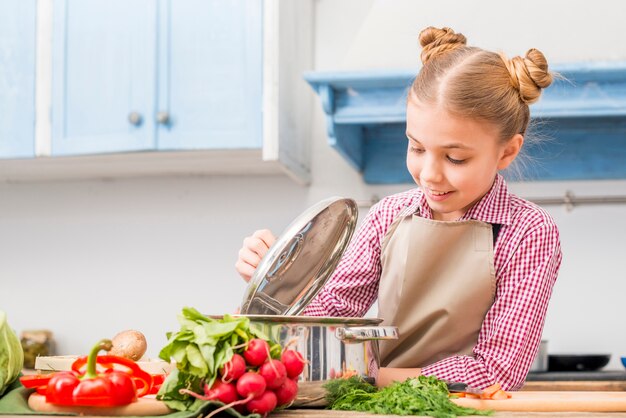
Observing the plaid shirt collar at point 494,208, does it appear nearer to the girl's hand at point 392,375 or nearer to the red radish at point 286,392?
the girl's hand at point 392,375

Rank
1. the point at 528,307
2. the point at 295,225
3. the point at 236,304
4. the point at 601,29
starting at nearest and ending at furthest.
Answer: the point at 295,225, the point at 528,307, the point at 601,29, the point at 236,304

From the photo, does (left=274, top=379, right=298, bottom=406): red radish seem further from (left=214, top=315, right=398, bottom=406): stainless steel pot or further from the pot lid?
the pot lid

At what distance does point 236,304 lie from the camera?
2.97 meters

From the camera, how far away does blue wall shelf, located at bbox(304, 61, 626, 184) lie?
232cm

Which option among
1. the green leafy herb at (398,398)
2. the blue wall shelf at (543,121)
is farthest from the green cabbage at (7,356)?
the blue wall shelf at (543,121)

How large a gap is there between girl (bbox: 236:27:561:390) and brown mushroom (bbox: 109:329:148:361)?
0.21 m

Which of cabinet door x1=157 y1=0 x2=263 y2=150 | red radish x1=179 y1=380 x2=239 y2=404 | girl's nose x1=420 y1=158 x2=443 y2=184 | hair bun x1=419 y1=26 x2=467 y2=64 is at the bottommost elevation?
red radish x1=179 y1=380 x2=239 y2=404

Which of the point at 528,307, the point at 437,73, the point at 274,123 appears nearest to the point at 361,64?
the point at 274,123

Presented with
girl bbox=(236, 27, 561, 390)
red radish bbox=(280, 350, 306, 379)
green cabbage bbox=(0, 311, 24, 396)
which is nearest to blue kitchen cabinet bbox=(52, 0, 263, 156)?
girl bbox=(236, 27, 561, 390)

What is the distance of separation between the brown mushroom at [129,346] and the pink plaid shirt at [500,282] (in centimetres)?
34

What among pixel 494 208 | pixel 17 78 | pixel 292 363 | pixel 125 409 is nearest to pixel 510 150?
pixel 494 208

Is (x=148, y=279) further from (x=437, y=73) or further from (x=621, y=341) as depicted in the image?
(x=437, y=73)

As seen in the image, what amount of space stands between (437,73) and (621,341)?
1.65m

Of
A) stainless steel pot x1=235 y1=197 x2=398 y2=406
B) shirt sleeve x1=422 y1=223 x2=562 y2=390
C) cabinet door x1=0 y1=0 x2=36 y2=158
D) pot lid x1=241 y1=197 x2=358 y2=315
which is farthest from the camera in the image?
cabinet door x1=0 y1=0 x2=36 y2=158
